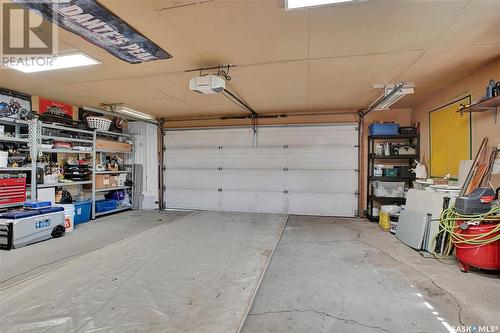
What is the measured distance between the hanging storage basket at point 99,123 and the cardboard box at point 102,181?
1.06m

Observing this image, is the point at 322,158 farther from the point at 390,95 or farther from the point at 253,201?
the point at 390,95

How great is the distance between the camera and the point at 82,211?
4.93m

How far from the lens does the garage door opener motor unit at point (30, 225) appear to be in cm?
332

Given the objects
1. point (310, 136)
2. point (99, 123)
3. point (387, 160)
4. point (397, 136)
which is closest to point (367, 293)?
point (397, 136)

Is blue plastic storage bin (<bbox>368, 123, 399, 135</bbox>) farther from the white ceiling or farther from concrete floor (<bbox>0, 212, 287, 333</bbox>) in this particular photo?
concrete floor (<bbox>0, 212, 287, 333</bbox>)

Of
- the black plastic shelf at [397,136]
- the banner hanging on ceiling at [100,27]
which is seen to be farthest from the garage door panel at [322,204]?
the banner hanging on ceiling at [100,27]

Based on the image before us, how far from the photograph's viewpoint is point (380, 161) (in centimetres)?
558

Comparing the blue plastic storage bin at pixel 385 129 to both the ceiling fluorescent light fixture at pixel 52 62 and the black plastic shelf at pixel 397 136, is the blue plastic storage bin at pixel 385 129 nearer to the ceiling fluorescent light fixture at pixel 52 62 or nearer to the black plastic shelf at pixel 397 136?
the black plastic shelf at pixel 397 136

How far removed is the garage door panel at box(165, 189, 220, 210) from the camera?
645 centimetres

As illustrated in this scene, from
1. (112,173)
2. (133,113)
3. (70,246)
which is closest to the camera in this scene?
(70,246)

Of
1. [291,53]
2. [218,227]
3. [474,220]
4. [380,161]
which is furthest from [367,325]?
[380,161]

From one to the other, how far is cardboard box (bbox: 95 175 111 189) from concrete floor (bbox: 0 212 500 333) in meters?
1.32

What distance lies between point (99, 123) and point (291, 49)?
178 inches

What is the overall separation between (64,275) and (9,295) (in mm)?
440
